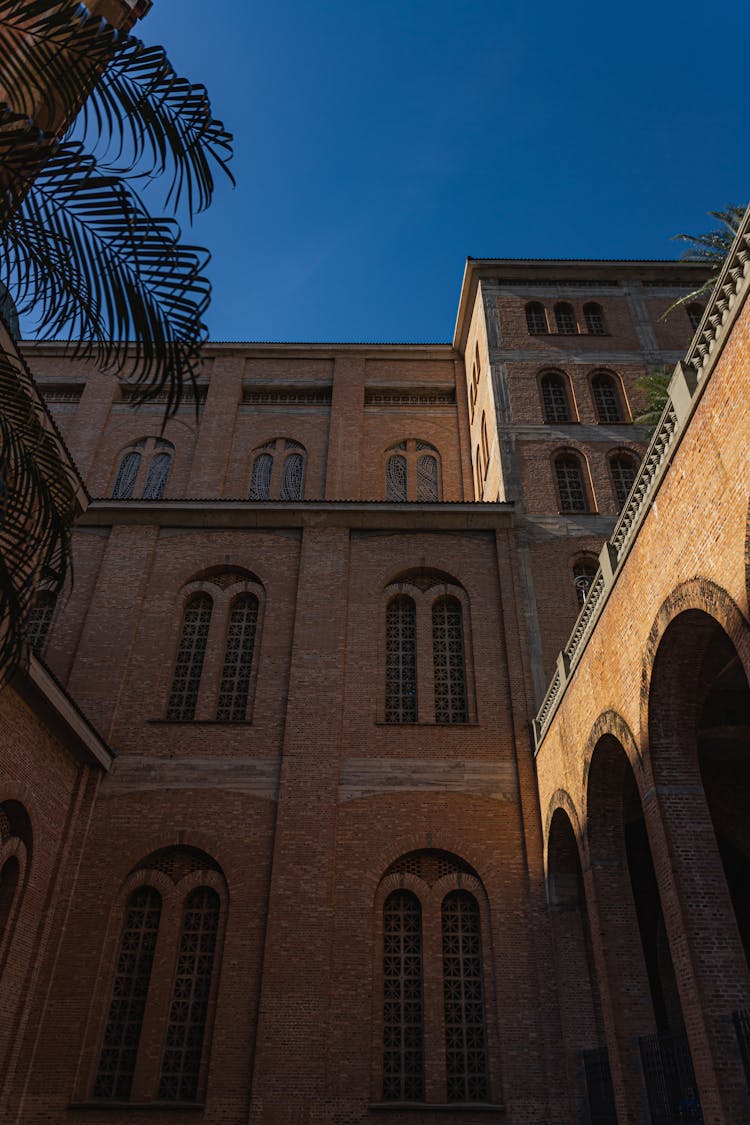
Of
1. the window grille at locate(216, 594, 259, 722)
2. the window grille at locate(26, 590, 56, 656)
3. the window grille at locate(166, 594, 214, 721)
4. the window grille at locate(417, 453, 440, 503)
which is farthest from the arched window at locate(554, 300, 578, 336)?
the window grille at locate(26, 590, 56, 656)

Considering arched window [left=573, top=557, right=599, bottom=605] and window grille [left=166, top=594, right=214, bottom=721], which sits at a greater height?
arched window [left=573, top=557, right=599, bottom=605]

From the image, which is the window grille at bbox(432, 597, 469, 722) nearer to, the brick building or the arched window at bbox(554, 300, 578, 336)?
the brick building

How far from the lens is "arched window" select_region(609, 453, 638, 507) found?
1912 centimetres

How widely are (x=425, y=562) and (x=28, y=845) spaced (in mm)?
9217

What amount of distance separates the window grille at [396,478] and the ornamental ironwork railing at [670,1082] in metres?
14.4

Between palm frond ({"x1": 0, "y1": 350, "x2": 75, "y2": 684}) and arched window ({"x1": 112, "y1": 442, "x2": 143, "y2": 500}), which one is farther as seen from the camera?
arched window ({"x1": 112, "y1": 442, "x2": 143, "y2": 500})

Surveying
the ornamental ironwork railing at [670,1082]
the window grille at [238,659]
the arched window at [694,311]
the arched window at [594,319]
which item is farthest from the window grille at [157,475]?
the ornamental ironwork railing at [670,1082]

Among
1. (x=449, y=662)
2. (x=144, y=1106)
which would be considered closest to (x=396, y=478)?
(x=449, y=662)

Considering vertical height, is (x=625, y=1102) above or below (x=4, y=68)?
below

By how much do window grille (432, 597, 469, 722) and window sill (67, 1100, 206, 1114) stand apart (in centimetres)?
721

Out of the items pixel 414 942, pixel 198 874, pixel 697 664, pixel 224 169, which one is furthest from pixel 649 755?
pixel 198 874

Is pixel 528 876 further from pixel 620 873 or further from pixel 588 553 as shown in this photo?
pixel 588 553

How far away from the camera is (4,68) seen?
5.01 metres

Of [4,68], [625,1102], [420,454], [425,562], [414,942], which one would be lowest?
[625,1102]
